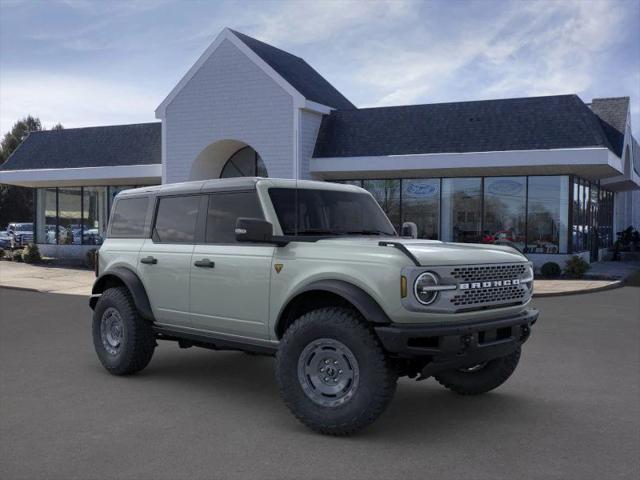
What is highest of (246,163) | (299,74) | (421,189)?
(299,74)

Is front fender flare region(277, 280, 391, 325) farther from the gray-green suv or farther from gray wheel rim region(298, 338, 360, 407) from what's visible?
gray wheel rim region(298, 338, 360, 407)

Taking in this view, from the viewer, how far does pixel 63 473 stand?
14.6 feet

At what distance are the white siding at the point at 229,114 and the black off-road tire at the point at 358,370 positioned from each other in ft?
56.2

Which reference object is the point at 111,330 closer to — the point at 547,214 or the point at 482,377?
the point at 482,377

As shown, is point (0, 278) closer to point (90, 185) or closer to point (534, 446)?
point (90, 185)

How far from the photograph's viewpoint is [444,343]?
5.02 metres

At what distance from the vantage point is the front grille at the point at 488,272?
533cm

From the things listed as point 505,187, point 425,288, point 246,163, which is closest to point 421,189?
point 505,187

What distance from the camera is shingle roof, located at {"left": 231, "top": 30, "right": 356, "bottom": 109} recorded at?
22938 mm

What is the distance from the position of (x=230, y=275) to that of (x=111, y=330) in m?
2.20

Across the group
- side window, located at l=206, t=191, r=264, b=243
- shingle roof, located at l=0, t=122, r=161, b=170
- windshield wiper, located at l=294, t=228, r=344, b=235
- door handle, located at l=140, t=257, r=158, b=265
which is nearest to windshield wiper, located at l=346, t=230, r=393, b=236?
windshield wiper, located at l=294, t=228, r=344, b=235

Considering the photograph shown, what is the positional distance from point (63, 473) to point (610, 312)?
11506 millimetres

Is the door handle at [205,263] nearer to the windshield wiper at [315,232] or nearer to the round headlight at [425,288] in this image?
the windshield wiper at [315,232]

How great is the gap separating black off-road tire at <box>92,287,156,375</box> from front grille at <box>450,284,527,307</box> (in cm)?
366
